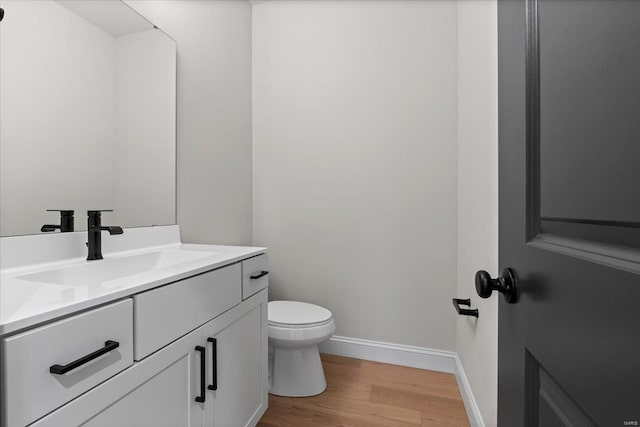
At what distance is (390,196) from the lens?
2057 mm

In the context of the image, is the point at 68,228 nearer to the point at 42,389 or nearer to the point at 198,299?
the point at 198,299

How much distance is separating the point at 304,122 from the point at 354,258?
100 cm

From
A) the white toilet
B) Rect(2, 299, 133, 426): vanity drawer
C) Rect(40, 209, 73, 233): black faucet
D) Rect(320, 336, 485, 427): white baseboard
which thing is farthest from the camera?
Rect(320, 336, 485, 427): white baseboard

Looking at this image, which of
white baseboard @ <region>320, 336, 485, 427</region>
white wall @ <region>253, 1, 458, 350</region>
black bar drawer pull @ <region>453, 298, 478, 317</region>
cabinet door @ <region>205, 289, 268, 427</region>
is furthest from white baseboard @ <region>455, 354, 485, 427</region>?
cabinet door @ <region>205, 289, 268, 427</region>

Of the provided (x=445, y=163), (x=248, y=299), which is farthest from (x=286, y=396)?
(x=445, y=163)

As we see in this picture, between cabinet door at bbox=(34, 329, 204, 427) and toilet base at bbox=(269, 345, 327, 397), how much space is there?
0.76 m

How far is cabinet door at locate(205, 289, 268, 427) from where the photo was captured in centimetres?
110

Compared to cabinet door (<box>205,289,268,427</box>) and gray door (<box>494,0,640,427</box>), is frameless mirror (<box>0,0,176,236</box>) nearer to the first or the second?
cabinet door (<box>205,289,268,427</box>)

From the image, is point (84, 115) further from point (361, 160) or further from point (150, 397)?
point (361, 160)

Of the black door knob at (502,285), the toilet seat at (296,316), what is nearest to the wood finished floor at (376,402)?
the toilet seat at (296,316)

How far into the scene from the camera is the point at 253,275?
135cm

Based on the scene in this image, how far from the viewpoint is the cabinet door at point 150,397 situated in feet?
2.12

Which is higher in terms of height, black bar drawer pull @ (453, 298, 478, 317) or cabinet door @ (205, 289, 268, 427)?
black bar drawer pull @ (453, 298, 478, 317)

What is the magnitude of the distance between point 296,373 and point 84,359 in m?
1.27
